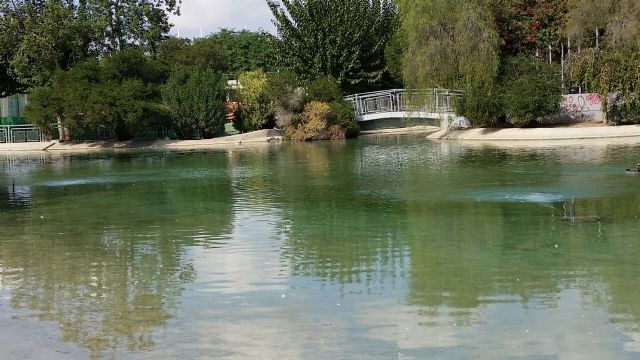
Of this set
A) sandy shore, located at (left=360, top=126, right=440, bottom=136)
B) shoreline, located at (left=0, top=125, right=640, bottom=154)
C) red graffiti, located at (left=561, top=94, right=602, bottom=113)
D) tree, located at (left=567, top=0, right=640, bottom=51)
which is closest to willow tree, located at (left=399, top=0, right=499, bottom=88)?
shoreline, located at (left=0, top=125, right=640, bottom=154)

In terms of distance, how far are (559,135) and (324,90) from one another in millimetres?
16521

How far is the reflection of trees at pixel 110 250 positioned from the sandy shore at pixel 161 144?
21.8 m

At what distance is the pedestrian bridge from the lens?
147 feet

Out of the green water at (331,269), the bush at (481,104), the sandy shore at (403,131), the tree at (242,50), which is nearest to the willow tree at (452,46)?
the bush at (481,104)

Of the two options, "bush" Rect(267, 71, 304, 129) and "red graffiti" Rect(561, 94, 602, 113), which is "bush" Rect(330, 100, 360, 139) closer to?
"bush" Rect(267, 71, 304, 129)

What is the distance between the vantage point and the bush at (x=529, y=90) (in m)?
42.0

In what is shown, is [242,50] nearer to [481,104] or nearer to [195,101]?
[195,101]

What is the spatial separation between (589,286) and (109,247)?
27.2 ft

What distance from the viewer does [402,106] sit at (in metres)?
51.5

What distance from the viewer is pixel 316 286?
11352 millimetres

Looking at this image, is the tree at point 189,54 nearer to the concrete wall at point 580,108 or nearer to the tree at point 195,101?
the tree at point 195,101

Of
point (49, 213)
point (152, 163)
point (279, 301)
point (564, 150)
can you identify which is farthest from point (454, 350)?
point (152, 163)

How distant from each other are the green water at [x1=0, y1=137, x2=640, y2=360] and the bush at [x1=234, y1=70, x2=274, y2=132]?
28.6m

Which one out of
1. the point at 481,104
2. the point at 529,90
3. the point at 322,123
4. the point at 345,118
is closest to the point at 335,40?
the point at 345,118
